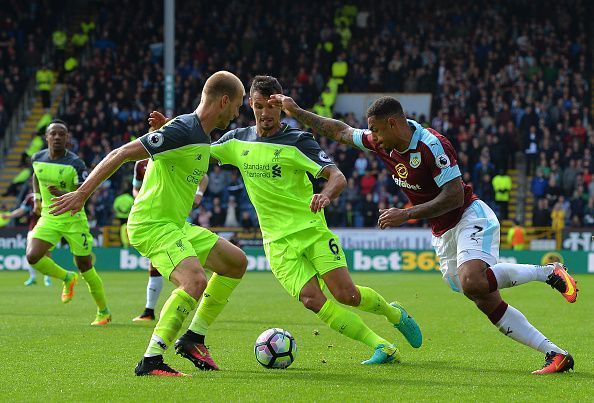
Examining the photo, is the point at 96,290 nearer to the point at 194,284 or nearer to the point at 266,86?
the point at 266,86

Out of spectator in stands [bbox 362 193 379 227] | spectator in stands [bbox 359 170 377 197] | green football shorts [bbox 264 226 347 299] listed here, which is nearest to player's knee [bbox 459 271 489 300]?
green football shorts [bbox 264 226 347 299]

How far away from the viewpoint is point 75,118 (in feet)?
111

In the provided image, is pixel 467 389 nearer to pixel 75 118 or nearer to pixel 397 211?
pixel 397 211

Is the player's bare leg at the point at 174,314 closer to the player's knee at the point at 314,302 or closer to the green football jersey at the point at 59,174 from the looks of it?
the player's knee at the point at 314,302

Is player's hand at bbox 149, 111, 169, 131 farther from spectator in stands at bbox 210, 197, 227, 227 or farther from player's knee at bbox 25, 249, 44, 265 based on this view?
spectator in stands at bbox 210, 197, 227, 227

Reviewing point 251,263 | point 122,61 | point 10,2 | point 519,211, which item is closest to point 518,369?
point 251,263

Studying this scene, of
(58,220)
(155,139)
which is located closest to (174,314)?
(155,139)

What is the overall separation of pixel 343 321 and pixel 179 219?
1.58 m

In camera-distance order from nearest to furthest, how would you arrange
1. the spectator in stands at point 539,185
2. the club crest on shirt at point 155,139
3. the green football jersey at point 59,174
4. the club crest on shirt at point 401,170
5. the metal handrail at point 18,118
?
the club crest on shirt at point 155,139, the club crest on shirt at point 401,170, the green football jersey at point 59,174, the spectator in stands at point 539,185, the metal handrail at point 18,118

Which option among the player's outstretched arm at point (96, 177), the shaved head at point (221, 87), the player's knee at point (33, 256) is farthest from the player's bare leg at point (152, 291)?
the player's outstretched arm at point (96, 177)

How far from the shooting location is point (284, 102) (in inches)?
338

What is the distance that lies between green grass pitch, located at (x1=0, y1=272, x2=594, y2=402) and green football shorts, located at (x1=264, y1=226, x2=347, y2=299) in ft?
2.46

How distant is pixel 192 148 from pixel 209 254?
1.04 meters

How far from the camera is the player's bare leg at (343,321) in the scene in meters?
8.48
